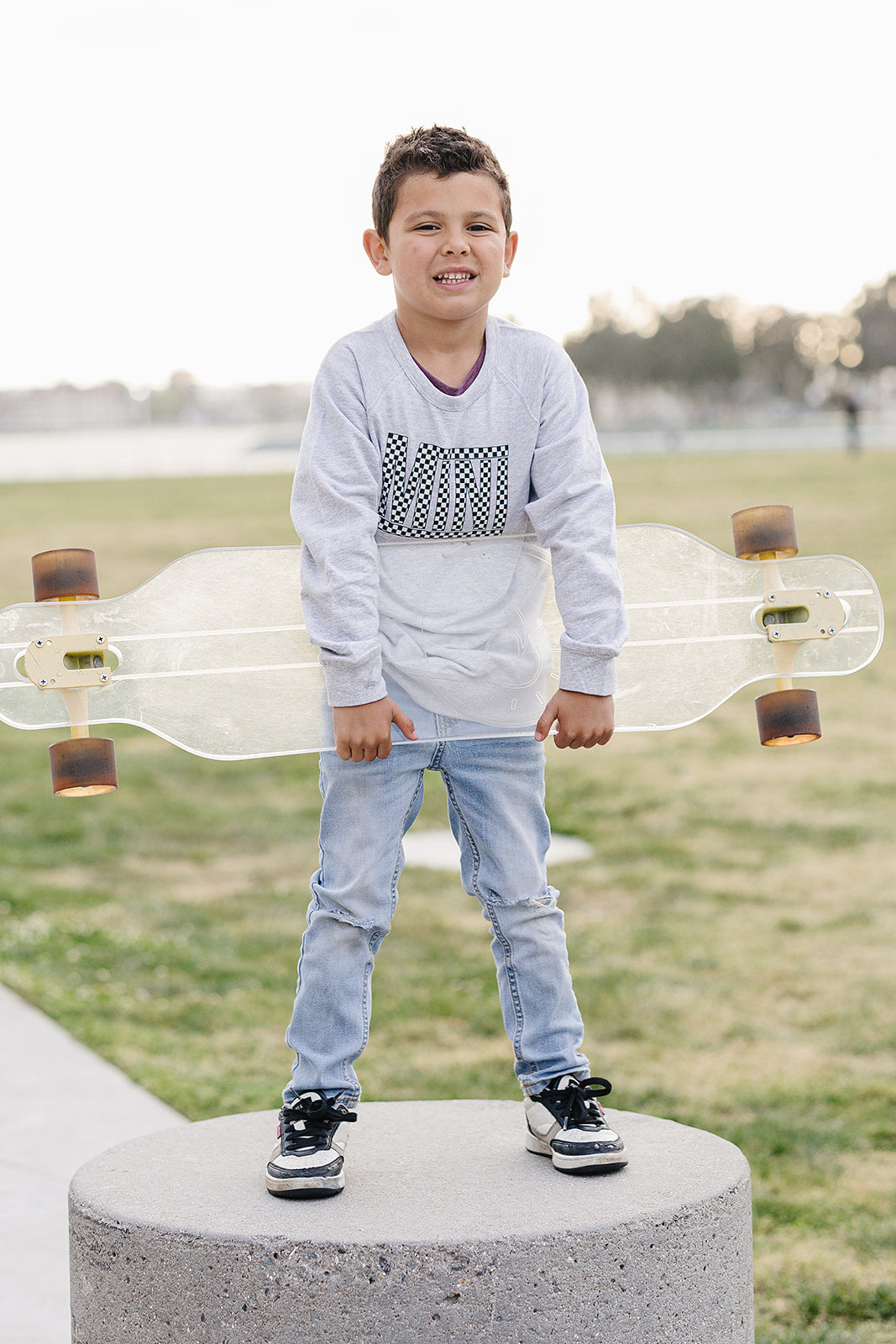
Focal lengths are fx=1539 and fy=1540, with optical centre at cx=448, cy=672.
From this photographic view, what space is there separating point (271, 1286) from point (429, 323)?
1.54 meters

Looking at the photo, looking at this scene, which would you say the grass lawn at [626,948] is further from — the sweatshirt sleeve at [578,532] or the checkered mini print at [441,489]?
the checkered mini print at [441,489]

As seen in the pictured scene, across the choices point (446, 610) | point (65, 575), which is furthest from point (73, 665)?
point (446, 610)

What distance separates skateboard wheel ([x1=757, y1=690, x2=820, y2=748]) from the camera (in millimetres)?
2799

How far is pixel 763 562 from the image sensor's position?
2852 millimetres

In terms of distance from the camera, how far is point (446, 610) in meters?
2.64

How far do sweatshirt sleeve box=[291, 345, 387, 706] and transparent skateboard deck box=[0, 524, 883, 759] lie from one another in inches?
6.2

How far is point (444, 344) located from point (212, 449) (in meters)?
44.1

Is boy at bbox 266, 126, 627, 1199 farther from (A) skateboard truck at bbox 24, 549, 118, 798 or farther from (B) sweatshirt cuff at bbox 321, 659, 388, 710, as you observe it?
(A) skateboard truck at bbox 24, 549, 118, 798

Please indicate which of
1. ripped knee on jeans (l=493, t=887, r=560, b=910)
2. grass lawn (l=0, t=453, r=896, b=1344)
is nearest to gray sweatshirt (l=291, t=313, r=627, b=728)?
ripped knee on jeans (l=493, t=887, r=560, b=910)

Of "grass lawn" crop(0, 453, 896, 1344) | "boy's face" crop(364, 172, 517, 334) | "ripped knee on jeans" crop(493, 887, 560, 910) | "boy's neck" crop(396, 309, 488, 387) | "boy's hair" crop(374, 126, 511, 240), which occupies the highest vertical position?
"boy's hair" crop(374, 126, 511, 240)

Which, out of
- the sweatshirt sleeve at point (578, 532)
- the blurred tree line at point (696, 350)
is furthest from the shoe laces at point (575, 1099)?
the blurred tree line at point (696, 350)

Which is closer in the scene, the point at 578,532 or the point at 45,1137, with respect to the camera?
the point at 578,532

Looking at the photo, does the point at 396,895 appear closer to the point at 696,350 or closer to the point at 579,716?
the point at 579,716

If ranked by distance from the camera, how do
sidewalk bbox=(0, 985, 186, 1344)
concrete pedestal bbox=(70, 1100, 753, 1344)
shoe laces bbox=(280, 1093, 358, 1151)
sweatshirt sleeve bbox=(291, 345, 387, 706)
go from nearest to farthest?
concrete pedestal bbox=(70, 1100, 753, 1344) → sweatshirt sleeve bbox=(291, 345, 387, 706) → shoe laces bbox=(280, 1093, 358, 1151) → sidewalk bbox=(0, 985, 186, 1344)
